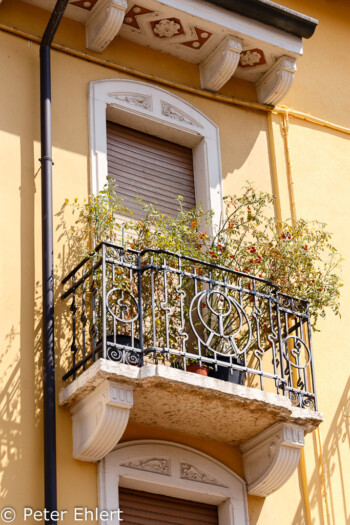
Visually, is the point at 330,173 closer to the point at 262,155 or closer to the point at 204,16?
the point at 262,155

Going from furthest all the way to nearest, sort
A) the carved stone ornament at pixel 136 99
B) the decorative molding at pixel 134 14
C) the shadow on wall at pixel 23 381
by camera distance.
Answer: the decorative molding at pixel 134 14 → the carved stone ornament at pixel 136 99 → the shadow on wall at pixel 23 381

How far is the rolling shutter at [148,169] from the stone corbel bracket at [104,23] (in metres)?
0.74

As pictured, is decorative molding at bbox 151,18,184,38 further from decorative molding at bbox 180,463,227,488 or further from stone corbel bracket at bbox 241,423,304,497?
decorative molding at bbox 180,463,227,488

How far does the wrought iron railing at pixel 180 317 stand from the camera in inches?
355

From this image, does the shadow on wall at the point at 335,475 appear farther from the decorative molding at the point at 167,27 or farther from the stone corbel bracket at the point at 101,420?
the decorative molding at the point at 167,27

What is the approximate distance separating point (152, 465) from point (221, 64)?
401 cm

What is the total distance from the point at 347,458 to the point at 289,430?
109 cm

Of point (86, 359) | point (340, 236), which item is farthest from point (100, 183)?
point (340, 236)

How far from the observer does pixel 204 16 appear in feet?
36.2

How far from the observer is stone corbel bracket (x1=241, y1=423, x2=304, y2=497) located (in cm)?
945

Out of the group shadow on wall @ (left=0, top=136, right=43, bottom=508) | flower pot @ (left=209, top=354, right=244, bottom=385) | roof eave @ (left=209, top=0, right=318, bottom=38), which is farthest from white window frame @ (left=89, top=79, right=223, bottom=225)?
flower pot @ (left=209, top=354, right=244, bottom=385)

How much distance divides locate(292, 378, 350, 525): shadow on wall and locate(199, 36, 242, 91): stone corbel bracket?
3.18m

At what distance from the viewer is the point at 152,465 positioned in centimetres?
930

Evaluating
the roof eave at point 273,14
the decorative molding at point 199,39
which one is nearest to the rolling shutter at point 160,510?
the decorative molding at point 199,39
